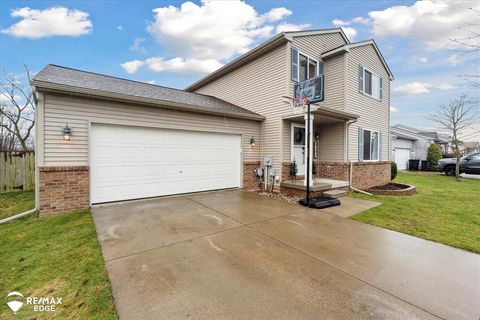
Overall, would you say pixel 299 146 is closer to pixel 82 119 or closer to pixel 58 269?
pixel 82 119

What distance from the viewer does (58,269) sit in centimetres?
289

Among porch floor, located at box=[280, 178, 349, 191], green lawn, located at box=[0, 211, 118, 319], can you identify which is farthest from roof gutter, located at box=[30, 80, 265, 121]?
porch floor, located at box=[280, 178, 349, 191]

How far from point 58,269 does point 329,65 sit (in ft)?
35.9

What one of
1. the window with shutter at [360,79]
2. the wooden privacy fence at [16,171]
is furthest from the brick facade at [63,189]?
the window with shutter at [360,79]

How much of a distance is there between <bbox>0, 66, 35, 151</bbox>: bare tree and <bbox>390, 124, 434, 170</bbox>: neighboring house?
28309mm

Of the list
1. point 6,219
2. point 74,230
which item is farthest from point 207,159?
point 6,219

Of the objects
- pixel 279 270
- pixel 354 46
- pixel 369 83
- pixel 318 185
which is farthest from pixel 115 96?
pixel 369 83

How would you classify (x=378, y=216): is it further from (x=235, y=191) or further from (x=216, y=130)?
(x=216, y=130)

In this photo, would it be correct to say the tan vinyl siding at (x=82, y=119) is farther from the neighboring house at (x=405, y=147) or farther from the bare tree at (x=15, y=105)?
the neighboring house at (x=405, y=147)

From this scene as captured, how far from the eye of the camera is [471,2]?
3.08m

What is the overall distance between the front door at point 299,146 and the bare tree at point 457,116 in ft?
37.5

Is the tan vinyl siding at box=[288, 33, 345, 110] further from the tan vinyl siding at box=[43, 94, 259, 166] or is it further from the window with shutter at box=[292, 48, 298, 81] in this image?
the tan vinyl siding at box=[43, 94, 259, 166]

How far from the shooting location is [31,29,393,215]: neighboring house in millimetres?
5488

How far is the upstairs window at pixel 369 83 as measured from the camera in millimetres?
9766
